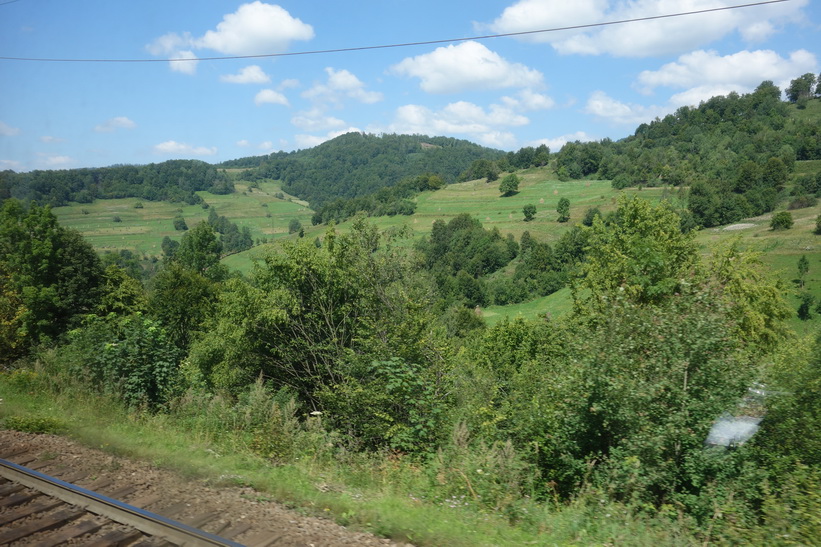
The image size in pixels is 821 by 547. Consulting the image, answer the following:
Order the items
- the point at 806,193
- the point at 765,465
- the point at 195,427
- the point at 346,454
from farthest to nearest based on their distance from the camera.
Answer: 1. the point at 806,193
2. the point at 195,427
3. the point at 346,454
4. the point at 765,465

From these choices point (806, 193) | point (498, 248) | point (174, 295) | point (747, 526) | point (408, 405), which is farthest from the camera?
point (498, 248)

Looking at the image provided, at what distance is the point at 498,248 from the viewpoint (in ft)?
361

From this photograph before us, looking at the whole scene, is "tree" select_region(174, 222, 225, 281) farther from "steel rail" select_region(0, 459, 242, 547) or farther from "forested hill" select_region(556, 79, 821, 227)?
"forested hill" select_region(556, 79, 821, 227)

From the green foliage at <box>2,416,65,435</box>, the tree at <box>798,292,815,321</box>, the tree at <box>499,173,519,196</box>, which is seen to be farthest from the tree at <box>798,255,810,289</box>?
the tree at <box>499,173,519,196</box>

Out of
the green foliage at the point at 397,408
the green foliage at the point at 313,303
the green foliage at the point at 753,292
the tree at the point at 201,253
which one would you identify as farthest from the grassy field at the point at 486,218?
the green foliage at the point at 397,408

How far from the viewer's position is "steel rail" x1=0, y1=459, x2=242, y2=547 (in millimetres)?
A: 4559

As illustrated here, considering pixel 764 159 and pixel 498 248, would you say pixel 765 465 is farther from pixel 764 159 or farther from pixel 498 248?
pixel 764 159

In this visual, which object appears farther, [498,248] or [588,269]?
[498,248]

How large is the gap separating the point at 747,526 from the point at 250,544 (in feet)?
16.3

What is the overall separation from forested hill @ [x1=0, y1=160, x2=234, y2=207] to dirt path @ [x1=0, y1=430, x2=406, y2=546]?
1935cm

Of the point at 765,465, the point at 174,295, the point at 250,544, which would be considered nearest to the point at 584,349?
the point at 765,465

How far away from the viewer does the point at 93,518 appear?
16.5 feet

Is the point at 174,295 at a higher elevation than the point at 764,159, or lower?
lower

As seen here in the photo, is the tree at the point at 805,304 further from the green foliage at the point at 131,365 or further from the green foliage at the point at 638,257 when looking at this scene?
the green foliage at the point at 131,365
